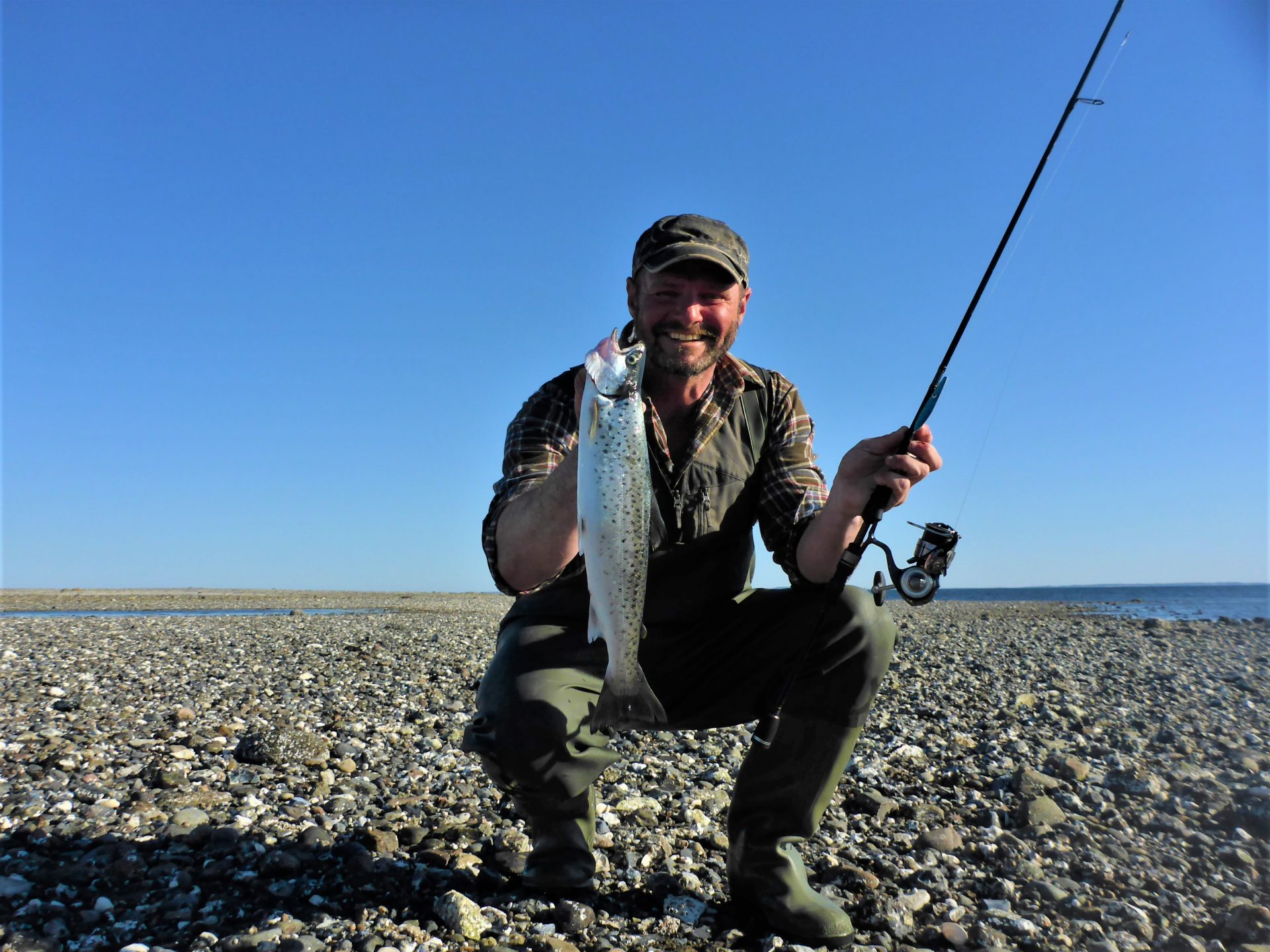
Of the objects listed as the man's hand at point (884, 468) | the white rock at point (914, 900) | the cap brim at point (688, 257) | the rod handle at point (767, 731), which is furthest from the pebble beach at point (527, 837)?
the cap brim at point (688, 257)

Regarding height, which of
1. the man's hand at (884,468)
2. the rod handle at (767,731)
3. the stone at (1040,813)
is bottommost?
the stone at (1040,813)

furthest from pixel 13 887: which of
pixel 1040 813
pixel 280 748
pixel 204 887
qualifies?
pixel 1040 813

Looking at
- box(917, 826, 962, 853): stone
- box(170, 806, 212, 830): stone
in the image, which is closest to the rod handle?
box(917, 826, 962, 853): stone

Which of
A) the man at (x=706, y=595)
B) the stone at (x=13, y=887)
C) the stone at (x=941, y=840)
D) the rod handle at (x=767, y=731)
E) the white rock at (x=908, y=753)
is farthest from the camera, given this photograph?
the white rock at (x=908, y=753)

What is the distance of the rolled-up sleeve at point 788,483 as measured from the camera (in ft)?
13.0

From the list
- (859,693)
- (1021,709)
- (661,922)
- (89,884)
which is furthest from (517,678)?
(1021,709)

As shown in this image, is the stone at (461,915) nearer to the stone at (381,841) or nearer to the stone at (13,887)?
the stone at (381,841)

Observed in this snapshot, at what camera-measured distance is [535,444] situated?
3.78m

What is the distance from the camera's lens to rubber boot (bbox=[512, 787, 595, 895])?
336 centimetres

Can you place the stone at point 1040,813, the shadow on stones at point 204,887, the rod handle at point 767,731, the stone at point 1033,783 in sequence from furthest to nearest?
the stone at point 1033,783, the stone at point 1040,813, the rod handle at point 767,731, the shadow on stones at point 204,887

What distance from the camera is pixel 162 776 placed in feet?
15.3

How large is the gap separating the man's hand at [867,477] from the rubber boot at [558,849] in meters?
1.53

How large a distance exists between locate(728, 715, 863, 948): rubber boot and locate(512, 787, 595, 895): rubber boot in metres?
0.60

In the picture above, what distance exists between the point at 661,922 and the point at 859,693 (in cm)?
118
